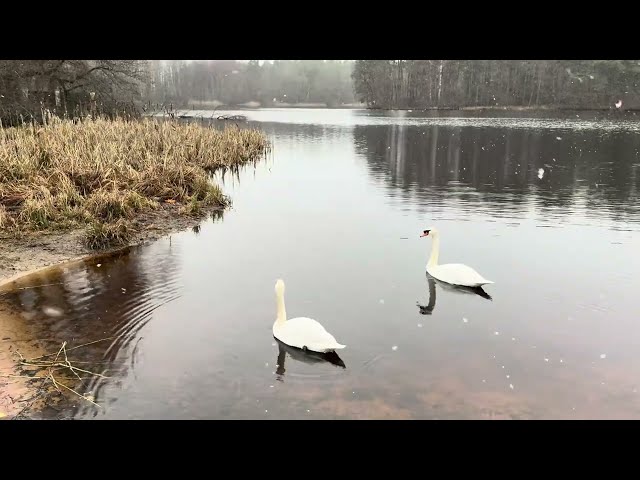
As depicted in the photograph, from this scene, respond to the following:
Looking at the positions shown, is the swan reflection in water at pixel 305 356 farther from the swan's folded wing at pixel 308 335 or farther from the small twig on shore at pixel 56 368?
the small twig on shore at pixel 56 368

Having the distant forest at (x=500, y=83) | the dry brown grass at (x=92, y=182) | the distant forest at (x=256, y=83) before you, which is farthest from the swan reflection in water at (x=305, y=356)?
the distant forest at (x=256, y=83)

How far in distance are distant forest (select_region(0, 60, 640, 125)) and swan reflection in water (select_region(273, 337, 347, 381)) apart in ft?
42.0

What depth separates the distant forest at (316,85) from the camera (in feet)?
94.3

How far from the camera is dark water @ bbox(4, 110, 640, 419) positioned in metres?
5.61

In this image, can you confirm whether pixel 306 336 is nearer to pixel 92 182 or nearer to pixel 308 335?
pixel 308 335

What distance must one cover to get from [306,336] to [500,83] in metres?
91.0

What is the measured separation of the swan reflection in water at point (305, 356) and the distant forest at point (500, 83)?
80942mm

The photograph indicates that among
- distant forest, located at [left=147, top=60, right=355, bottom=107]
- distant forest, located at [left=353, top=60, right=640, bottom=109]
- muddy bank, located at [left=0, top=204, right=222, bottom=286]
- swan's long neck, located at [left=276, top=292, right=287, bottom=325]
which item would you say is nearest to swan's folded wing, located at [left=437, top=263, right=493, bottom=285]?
swan's long neck, located at [left=276, top=292, right=287, bottom=325]

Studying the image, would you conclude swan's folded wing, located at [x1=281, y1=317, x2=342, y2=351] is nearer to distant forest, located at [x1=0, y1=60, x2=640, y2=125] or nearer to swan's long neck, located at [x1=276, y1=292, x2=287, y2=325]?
A: swan's long neck, located at [x1=276, y1=292, x2=287, y2=325]

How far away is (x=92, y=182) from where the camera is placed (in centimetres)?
1323

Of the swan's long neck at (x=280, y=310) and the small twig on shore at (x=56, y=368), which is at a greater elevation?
the swan's long neck at (x=280, y=310)

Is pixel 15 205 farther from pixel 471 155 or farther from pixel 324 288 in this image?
pixel 471 155

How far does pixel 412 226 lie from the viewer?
13.3 metres
